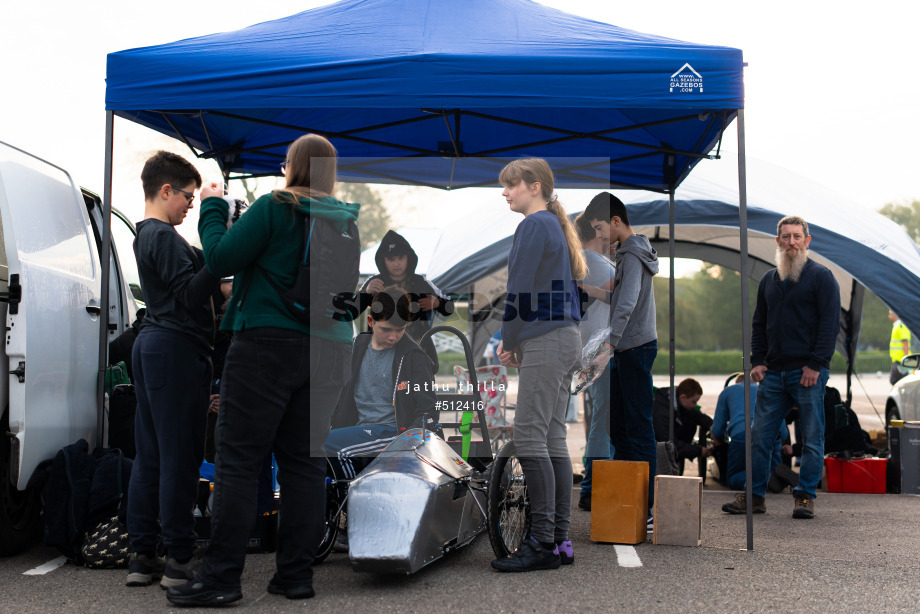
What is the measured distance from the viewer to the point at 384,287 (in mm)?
5305

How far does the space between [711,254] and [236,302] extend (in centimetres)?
879

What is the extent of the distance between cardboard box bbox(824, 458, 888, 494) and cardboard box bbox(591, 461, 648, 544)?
11.8 ft

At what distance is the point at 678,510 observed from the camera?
4699mm

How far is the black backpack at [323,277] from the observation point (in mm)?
3479

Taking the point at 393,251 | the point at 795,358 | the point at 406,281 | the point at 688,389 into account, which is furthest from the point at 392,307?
the point at 688,389

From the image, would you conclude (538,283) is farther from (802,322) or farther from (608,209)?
(802,322)

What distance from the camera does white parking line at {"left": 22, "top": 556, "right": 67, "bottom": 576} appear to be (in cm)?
400

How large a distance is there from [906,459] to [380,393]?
504 cm

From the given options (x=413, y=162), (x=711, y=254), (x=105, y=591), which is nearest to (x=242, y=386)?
(x=105, y=591)

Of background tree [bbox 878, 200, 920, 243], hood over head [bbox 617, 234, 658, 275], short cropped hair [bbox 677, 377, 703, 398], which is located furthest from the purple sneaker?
background tree [bbox 878, 200, 920, 243]

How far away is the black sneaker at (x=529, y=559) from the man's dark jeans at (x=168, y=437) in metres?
1.41

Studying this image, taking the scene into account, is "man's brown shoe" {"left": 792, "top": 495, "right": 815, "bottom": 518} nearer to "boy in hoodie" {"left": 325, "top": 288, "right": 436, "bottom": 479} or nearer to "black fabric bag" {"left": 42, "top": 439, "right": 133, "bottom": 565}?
"boy in hoodie" {"left": 325, "top": 288, "right": 436, "bottom": 479}

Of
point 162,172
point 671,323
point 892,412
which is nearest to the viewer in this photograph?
point 162,172

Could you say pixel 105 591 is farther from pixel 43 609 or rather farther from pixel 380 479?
pixel 380 479
